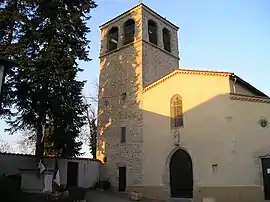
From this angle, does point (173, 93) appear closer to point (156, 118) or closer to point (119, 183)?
point (156, 118)

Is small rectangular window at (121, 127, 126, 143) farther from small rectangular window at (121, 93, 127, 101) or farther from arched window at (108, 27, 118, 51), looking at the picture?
arched window at (108, 27, 118, 51)

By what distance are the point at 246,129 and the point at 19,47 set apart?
1316cm

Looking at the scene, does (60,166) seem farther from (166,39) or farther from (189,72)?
(166,39)

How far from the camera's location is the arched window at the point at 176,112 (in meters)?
18.6

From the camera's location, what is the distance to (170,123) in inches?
747


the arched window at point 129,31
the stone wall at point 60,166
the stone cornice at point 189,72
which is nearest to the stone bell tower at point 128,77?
the arched window at point 129,31

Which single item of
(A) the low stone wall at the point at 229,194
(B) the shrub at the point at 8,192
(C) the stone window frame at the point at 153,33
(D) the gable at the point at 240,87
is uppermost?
(C) the stone window frame at the point at 153,33

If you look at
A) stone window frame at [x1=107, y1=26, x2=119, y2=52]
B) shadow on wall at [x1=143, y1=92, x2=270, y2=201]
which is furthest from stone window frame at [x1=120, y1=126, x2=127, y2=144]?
stone window frame at [x1=107, y1=26, x2=119, y2=52]

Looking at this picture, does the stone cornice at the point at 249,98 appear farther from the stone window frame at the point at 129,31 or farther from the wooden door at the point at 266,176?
the stone window frame at the point at 129,31

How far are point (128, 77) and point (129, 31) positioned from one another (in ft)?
13.7

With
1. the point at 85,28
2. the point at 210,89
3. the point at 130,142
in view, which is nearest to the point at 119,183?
the point at 130,142

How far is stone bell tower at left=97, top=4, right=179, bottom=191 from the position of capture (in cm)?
2083

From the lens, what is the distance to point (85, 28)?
19469 millimetres

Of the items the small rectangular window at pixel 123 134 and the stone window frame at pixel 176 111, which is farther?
the small rectangular window at pixel 123 134
